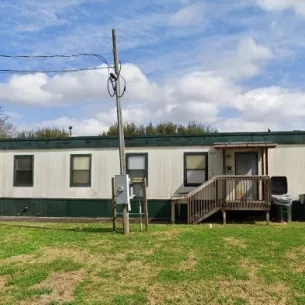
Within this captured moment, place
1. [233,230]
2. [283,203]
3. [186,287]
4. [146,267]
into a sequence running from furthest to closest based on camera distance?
[283,203], [233,230], [146,267], [186,287]

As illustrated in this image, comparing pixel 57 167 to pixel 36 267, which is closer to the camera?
pixel 36 267

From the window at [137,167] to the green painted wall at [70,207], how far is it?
534 millimetres

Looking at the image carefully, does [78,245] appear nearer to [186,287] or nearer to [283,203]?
[186,287]

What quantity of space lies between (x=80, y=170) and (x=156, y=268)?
8.15 meters

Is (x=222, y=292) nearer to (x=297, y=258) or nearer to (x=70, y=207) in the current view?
(x=297, y=258)

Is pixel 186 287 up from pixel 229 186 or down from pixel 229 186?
down

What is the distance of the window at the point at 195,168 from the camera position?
13070 millimetres

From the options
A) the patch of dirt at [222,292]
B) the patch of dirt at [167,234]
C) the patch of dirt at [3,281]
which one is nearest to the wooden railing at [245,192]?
the patch of dirt at [167,234]

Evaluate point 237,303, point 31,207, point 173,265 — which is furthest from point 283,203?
point 31,207

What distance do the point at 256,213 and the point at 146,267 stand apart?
23.9ft

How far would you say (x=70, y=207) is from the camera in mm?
14109

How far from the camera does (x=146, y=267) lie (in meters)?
6.56

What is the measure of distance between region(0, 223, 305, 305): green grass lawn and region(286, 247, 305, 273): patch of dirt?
16 millimetres

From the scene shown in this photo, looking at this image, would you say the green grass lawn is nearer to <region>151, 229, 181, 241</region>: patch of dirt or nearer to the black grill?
<region>151, 229, 181, 241</region>: patch of dirt
